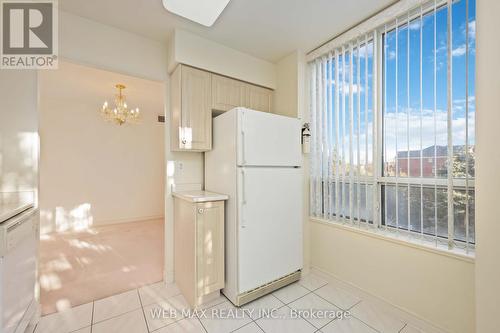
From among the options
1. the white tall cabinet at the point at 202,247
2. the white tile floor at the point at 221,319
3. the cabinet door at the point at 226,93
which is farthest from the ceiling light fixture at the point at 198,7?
the white tile floor at the point at 221,319

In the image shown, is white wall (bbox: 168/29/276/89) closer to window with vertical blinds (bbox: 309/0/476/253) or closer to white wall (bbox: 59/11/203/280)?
white wall (bbox: 59/11/203/280)

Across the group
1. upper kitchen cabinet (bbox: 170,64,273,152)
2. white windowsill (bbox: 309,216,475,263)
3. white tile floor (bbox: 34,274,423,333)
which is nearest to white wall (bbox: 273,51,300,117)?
upper kitchen cabinet (bbox: 170,64,273,152)

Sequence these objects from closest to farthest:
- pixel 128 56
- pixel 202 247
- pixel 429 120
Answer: pixel 429 120 < pixel 202 247 < pixel 128 56

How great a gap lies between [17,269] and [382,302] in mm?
2675

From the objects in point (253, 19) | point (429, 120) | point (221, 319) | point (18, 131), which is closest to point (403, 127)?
point (429, 120)

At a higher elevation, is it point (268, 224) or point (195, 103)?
point (195, 103)

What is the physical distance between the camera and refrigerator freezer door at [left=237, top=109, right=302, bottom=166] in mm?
1980

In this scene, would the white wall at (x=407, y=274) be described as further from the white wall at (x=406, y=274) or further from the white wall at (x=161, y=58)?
the white wall at (x=161, y=58)

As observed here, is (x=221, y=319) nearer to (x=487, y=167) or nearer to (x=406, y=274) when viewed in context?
(x=406, y=274)

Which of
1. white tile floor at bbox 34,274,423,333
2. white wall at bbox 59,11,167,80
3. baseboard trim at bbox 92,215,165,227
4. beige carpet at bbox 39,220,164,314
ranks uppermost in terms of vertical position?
white wall at bbox 59,11,167,80

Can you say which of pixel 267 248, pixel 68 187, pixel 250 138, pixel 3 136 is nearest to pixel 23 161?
pixel 3 136

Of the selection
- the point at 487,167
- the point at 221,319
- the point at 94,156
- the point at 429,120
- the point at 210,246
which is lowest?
the point at 221,319

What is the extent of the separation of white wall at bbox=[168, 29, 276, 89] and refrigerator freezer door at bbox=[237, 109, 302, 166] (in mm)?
788

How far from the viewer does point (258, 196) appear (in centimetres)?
207
